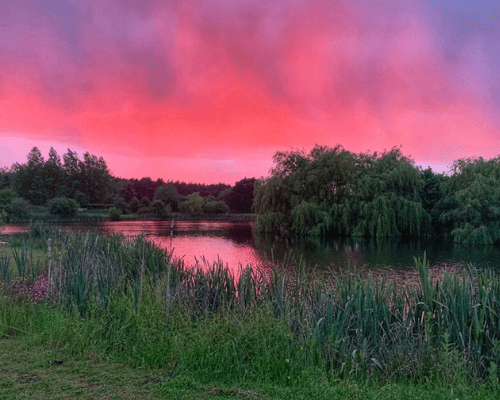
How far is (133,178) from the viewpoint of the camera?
118 m

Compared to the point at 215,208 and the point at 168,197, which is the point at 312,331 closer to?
the point at 215,208

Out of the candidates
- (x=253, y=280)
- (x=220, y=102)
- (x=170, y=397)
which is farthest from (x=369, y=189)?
(x=170, y=397)

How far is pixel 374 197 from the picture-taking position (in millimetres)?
37562

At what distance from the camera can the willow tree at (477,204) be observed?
107 feet

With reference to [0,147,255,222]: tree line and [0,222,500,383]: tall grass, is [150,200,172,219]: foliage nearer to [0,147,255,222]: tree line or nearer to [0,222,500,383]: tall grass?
[0,147,255,222]: tree line

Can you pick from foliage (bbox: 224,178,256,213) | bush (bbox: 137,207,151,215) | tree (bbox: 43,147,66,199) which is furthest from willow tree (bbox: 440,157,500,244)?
tree (bbox: 43,147,66,199)

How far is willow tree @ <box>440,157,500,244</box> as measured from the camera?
107 ft

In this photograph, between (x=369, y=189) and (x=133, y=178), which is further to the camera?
(x=133, y=178)

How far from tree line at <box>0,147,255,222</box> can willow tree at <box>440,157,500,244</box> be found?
5004cm

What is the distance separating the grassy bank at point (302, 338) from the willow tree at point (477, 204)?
29.7m

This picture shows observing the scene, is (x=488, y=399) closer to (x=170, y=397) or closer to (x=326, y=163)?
(x=170, y=397)

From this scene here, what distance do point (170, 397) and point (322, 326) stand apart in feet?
7.72

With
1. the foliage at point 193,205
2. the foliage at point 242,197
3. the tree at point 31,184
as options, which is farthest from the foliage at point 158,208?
the tree at point 31,184

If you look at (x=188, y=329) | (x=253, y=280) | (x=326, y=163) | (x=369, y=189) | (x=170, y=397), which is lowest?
(x=170, y=397)
